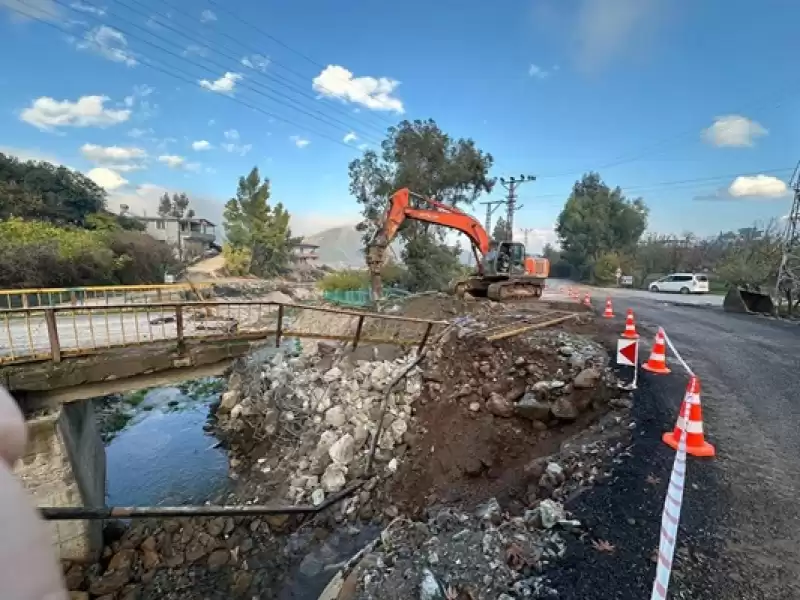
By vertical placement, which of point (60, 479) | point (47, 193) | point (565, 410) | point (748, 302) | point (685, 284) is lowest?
point (60, 479)

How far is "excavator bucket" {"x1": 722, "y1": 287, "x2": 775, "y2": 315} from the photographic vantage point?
1364 centimetres

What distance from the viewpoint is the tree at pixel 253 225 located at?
39500 mm

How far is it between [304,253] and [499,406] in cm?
→ 5545

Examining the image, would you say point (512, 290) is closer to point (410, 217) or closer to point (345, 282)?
point (410, 217)

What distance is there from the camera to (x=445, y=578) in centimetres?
312

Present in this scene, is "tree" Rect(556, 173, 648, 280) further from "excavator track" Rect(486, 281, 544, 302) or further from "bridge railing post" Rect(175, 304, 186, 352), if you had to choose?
"bridge railing post" Rect(175, 304, 186, 352)

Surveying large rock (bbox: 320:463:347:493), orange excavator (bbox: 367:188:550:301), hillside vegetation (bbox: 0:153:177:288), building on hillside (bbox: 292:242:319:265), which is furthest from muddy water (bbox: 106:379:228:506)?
building on hillside (bbox: 292:242:319:265)

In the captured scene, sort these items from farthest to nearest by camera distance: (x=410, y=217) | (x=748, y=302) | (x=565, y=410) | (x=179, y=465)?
(x=748, y=302) → (x=410, y=217) → (x=179, y=465) → (x=565, y=410)

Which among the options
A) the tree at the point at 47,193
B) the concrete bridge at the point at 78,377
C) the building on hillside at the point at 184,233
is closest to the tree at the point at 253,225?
the building on hillside at the point at 184,233

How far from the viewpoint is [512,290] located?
13703 millimetres

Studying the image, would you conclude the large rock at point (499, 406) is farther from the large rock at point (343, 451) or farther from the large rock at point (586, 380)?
→ the large rock at point (343, 451)

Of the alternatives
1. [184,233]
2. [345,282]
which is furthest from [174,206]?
[345,282]

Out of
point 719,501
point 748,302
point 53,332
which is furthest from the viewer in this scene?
point 748,302

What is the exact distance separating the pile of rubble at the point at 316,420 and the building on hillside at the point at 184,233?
35.7 m
